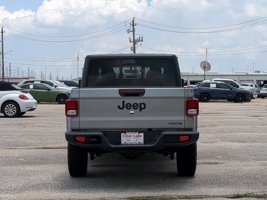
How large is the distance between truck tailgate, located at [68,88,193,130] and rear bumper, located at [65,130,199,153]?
0.11m

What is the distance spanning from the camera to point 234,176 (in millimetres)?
8836

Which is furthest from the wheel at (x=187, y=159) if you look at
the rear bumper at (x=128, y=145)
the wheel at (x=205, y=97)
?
the wheel at (x=205, y=97)

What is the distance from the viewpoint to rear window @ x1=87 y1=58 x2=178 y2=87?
893cm

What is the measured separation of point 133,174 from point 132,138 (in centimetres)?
133

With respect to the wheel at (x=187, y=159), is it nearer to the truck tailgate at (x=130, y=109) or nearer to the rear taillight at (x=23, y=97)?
the truck tailgate at (x=130, y=109)

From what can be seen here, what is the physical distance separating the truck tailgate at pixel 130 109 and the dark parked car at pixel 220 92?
1235 inches

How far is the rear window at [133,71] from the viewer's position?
8930 millimetres

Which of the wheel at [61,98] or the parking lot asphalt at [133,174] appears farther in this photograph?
the wheel at [61,98]

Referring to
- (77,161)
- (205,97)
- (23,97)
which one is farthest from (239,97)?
(77,161)

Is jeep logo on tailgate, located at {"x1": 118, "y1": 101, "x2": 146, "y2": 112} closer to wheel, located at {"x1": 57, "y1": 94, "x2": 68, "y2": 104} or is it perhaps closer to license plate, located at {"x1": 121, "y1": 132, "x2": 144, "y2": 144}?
license plate, located at {"x1": 121, "y1": 132, "x2": 144, "y2": 144}

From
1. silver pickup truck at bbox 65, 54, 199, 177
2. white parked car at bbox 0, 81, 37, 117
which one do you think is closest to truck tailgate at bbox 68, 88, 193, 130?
silver pickup truck at bbox 65, 54, 199, 177

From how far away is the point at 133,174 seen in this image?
9.12m

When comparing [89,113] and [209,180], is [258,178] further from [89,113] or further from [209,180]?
[89,113]

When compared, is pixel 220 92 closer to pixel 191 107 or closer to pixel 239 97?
pixel 239 97
